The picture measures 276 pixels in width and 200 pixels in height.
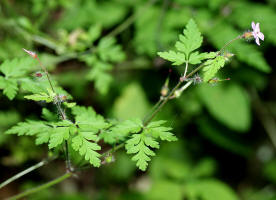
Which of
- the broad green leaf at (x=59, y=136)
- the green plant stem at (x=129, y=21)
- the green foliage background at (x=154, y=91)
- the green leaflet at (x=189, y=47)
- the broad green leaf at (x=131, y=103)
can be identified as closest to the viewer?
the broad green leaf at (x=59, y=136)

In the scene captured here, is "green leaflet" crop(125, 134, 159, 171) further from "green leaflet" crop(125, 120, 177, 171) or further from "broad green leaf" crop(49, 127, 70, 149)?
"broad green leaf" crop(49, 127, 70, 149)

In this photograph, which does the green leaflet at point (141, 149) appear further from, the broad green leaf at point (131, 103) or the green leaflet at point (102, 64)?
the broad green leaf at point (131, 103)

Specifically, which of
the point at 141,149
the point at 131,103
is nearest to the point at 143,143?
the point at 141,149

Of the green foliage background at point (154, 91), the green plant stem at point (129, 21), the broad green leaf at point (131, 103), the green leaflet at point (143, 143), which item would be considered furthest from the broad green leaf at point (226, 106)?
the green leaflet at point (143, 143)

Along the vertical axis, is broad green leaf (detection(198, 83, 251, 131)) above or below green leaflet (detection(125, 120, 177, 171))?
below

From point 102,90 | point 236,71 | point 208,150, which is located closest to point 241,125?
point 236,71

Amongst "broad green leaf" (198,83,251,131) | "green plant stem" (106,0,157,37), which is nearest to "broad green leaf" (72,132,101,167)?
"green plant stem" (106,0,157,37)

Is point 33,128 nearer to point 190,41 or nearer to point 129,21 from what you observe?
point 190,41
